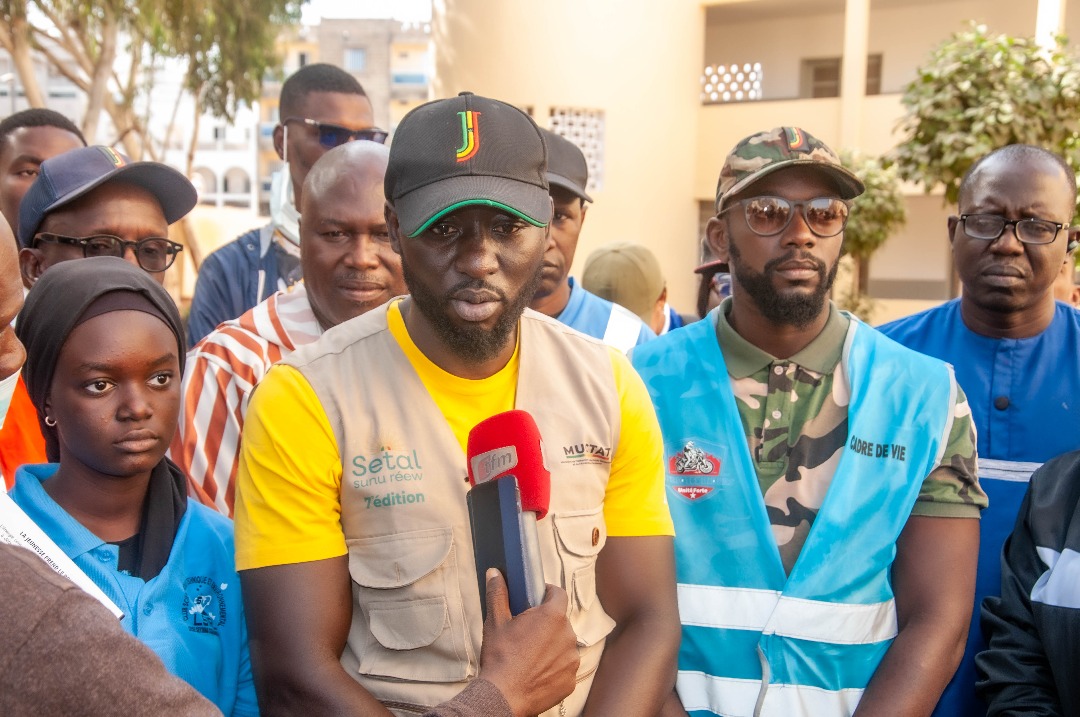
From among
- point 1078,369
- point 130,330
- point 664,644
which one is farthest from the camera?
point 1078,369

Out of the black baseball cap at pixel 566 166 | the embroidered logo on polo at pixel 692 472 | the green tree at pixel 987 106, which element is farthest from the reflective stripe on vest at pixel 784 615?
the green tree at pixel 987 106

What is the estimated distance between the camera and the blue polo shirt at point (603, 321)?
4387 mm

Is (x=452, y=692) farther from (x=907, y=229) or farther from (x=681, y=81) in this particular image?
(x=907, y=229)

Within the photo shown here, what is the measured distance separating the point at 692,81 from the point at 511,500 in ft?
58.6

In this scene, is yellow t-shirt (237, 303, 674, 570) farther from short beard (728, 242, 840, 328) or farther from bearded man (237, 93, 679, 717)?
short beard (728, 242, 840, 328)

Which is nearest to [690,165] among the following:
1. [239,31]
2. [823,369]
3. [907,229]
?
[907,229]

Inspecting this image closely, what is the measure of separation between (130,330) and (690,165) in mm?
17247

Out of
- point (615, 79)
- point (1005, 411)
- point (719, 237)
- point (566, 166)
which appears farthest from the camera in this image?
point (615, 79)

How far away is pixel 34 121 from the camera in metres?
5.21

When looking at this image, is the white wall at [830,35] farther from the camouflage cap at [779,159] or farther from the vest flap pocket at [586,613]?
the vest flap pocket at [586,613]

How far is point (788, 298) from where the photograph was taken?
3.17 metres

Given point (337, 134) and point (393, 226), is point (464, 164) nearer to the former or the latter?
point (393, 226)

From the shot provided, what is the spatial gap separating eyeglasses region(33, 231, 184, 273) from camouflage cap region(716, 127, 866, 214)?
1947mm

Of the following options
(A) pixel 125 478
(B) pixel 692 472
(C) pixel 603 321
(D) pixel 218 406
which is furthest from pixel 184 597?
(C) pixel 603 321
